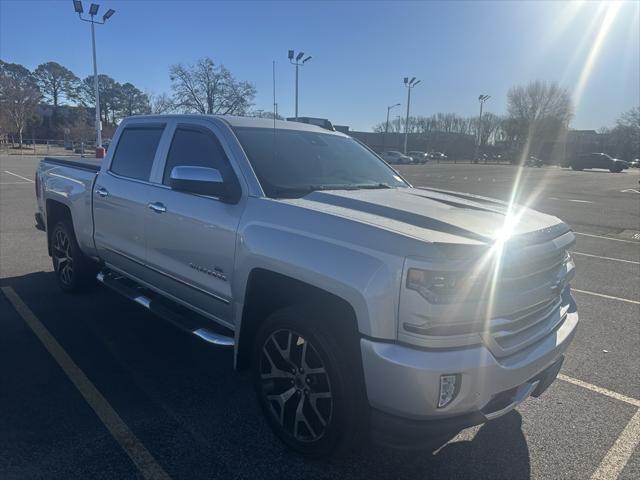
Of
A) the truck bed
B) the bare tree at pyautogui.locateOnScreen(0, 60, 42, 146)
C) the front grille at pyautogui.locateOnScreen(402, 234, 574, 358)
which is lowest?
the front grille at pyautogui.locateOnScreen(402, 234, 574, 358)

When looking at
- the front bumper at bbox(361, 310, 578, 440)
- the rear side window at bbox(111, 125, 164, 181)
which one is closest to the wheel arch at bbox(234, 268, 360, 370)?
the front bumper at bbox(361, 310, 578, 440)

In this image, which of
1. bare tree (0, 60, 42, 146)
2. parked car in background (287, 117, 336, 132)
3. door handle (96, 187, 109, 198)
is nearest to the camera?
door handle (96, 187, 109, 198)

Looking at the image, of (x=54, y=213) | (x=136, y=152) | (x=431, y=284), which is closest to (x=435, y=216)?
(x=431, y=284)

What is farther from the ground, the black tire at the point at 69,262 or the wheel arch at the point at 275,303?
the wheel arch at the point at 275,303

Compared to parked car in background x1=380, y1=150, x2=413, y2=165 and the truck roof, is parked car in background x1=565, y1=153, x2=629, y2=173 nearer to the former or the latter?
parked car in background x1=380, y1=150, x2=413, y2=165

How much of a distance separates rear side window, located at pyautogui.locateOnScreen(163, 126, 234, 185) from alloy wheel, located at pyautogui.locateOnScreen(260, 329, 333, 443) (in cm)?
126

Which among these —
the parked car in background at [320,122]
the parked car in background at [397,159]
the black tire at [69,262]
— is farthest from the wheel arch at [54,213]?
the parked car in background at [397,159]

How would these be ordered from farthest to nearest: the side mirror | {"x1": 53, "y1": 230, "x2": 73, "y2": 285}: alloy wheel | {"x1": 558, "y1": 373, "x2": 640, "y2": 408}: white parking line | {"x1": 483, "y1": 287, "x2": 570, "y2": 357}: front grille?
{"x1": 53, "y1": 230, "x2": 73, "y2": 285}: alloy wheel < {"x1": 558, "y1": 373, "x2": 640, "y2": 408}: white parking line < the side mirror < {"x1": 483, "y1": 287, "x2": 570, "y2": 357}: front grille

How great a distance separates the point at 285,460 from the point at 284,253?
1.23 meters

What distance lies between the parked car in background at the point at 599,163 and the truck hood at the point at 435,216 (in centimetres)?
6109

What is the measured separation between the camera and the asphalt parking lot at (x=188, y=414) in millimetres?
2865

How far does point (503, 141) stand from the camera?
105m

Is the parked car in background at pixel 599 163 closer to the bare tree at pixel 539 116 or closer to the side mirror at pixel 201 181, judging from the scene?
the bare tree at pixel 539 116

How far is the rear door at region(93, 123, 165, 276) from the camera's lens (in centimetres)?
428
